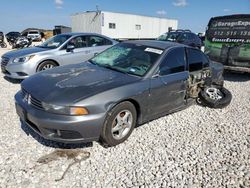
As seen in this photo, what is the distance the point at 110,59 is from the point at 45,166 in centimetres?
224

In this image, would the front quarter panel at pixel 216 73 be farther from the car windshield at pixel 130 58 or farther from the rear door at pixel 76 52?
the rear door at pixel 76 52

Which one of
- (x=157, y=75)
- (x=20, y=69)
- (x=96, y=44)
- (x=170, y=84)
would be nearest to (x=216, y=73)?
(x=170, y=84)

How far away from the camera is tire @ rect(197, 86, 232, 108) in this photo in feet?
17.6

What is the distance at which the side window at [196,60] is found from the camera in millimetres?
4762

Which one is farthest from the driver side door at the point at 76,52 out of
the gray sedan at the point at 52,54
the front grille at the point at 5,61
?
the front grille at the point at 5,61

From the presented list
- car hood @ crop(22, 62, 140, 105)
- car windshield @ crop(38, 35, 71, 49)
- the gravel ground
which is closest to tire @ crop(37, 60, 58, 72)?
car windshield @ crop(38, 35, 71, 49)

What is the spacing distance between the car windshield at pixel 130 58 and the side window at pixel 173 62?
0.18m

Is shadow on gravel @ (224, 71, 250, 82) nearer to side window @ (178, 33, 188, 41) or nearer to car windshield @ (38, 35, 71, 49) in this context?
car windshield @ (38, 35, 71, 49)

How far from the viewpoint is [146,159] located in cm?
331

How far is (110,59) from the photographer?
4438 mm

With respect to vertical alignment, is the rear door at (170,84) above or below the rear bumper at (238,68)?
above

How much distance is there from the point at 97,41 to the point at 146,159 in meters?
5.43

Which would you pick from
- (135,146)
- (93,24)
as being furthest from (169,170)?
(93,24)

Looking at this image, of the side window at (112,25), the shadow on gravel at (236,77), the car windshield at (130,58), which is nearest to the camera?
the car windshield at (130,58)
